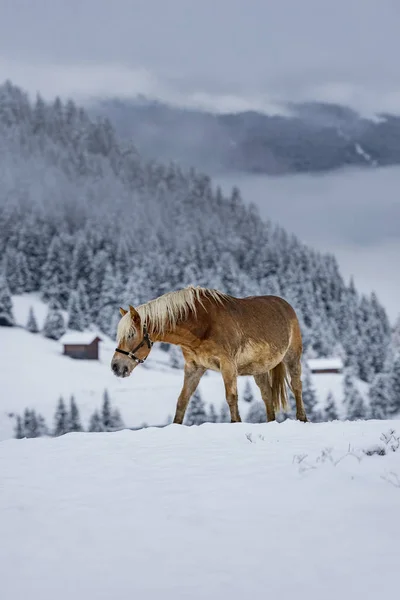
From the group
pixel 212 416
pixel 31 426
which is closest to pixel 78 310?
pixel 31 426

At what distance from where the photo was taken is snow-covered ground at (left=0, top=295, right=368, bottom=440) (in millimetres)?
104581

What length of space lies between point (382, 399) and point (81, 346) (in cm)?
5475

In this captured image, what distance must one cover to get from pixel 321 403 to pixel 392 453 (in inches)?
4275

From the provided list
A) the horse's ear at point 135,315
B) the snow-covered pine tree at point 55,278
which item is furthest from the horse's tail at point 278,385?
the snow-covered pine tree at point 55,278

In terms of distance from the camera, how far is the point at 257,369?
38.3ft

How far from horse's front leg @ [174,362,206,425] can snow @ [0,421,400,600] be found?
260cm

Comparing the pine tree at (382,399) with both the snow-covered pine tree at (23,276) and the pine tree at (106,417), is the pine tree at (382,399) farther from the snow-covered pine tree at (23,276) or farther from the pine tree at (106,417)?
the snow-covered pine tree at (23,276)

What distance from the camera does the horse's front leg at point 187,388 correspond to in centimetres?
1070

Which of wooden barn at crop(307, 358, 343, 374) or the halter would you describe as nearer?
the halter

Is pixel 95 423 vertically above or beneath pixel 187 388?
beneath

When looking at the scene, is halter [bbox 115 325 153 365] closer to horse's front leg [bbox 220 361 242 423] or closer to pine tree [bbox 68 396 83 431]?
horse's front leg [bbox 220 361 242 423]

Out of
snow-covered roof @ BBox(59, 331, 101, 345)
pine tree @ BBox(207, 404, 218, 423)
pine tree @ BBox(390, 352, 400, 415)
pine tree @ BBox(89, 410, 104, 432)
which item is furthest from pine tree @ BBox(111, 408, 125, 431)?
pine tree @ BBox(390, 352, 400, 415)

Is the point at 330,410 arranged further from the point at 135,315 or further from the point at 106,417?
the point at 135,315

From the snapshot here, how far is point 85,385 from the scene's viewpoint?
114 metres
